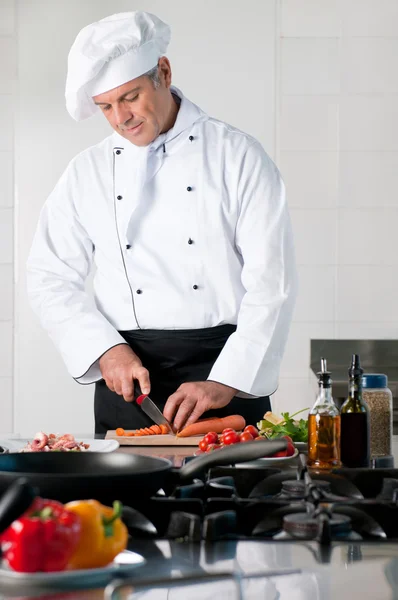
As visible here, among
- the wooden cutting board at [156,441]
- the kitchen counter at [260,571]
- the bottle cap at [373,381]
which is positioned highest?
the bottle cap at [373,381]

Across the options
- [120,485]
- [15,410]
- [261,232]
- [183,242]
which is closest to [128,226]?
[183,242]

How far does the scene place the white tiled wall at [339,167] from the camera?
3371mm

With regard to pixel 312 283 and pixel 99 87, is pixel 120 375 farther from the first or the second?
pixel 312 283

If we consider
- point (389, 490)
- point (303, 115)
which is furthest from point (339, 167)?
point (389, 490)

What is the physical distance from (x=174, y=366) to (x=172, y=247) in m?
0.30

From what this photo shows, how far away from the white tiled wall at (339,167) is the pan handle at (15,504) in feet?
8.99

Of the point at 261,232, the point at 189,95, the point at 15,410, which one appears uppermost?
the point at 189,95

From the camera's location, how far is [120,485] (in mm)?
854

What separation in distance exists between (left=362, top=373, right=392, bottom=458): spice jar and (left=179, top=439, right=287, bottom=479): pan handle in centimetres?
46

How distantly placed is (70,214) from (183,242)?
34 cm

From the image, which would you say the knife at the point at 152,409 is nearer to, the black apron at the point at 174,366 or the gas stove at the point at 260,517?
the black apron at the point at 174,366

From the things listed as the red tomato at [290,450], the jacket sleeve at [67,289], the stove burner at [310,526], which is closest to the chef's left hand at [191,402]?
the jacket sleeve at [67,289]

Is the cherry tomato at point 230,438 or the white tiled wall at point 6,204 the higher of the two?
the white tiled wall at point 6,204

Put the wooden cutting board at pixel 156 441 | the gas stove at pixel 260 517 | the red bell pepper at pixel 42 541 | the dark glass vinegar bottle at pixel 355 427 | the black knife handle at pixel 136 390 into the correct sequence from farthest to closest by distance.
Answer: the black knife handle at pixel 136 390 → the wooden cutting board at pixel 156 441 → the dark glass vinegar bottle at pixel 355 427 → the gas stove at pixel 260 517 → the red bell pepper at pixel 42 541
